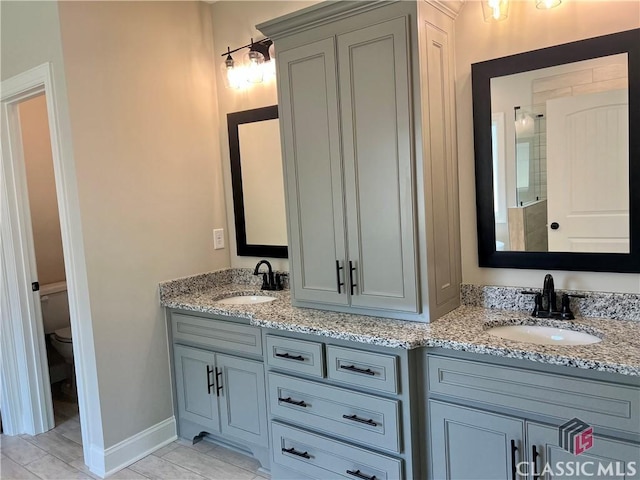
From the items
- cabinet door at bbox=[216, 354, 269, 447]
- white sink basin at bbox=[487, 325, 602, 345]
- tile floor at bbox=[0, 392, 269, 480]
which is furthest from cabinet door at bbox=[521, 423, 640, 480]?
tile floor at bbox=[0, 392, 269, 480]

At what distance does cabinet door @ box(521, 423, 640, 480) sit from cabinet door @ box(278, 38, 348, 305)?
3.16ft

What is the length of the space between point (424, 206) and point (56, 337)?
287cm

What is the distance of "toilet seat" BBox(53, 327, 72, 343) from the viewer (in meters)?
3.30

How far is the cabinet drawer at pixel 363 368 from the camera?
189 centimetres

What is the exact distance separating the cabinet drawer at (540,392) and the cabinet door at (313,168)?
2.02ft

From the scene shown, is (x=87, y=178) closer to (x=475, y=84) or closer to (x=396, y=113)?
(x=396, y=113)

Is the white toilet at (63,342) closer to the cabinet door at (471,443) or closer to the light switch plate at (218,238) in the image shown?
the light switch plate at (218,238)

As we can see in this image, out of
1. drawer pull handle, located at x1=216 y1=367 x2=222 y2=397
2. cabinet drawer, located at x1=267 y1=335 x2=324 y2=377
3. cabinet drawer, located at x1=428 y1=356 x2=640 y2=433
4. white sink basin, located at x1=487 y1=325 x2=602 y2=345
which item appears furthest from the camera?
drawer pull handle, located at x1=216 y1=367 x2=222 y2=397

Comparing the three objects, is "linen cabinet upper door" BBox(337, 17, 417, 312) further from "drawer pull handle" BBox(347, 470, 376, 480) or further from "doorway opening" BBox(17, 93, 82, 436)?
"doorway opening" BBox(17, 93, 82, 436)

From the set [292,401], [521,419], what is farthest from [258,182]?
[521,419]

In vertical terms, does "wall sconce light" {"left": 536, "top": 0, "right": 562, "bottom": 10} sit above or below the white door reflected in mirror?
above

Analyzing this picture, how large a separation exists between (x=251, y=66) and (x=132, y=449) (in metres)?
2.30

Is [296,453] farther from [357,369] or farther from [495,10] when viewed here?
[495,10]

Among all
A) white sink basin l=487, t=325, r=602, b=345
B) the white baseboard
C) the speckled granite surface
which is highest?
the speckled granite surface
